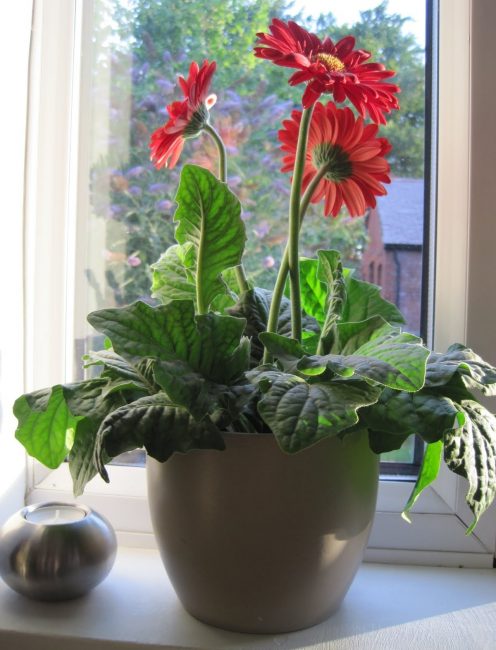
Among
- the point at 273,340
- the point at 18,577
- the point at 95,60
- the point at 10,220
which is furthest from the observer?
the point at 95,60

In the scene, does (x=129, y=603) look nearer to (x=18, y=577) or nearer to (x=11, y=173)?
(x=18, y=577)

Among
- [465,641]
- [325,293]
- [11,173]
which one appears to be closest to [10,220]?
[11,173]

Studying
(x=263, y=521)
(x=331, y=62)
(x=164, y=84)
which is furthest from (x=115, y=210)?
(x=263, y=521)

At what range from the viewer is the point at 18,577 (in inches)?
28.0

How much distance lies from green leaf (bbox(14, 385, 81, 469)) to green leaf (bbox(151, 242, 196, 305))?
15cm

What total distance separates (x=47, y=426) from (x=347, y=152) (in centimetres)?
38

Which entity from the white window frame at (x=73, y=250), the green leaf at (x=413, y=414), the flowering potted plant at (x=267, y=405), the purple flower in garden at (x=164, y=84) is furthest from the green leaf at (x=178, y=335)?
the purple flower in garden at (x=164, y=84)

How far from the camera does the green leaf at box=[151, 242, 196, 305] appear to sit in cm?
74

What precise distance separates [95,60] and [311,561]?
72 centimetres

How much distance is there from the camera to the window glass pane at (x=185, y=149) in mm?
958

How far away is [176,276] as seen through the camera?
75cm

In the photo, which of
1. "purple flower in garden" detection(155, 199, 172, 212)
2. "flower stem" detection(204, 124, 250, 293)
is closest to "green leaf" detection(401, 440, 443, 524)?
"flower stem" detection(204, 124, 250, 293)

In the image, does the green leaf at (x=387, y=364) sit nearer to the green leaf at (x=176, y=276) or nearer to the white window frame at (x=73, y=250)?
the green leaf at (x=176, y=276)

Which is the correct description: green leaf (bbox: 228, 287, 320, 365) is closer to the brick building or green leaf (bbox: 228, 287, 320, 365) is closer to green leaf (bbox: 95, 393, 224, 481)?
green leaf (bbox: 95, 393, 224, 481)
